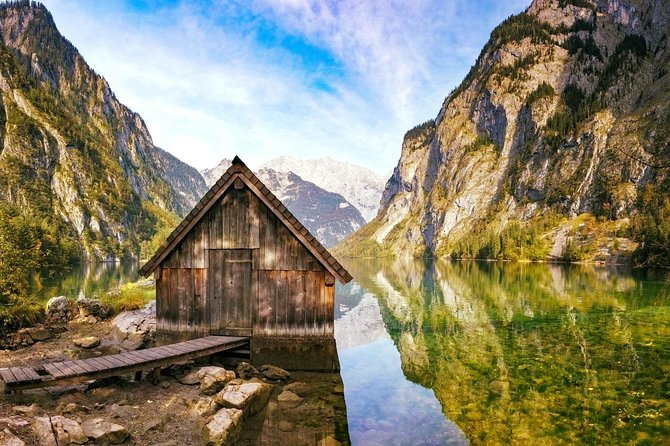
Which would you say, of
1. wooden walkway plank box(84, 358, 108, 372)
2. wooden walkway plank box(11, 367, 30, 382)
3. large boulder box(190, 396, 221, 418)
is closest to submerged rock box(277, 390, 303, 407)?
large boulder box(190, 396, 221, 418)

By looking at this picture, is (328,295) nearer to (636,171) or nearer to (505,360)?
(505,360)

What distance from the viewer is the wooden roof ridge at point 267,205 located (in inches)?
602

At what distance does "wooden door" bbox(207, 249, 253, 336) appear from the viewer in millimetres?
16062

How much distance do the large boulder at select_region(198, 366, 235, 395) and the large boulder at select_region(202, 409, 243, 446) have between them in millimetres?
1904

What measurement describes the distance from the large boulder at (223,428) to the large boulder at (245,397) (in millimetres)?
478

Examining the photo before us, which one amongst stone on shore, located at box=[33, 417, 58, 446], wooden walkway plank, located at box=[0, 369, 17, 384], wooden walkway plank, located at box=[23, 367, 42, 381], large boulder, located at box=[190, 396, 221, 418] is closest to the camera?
stone on shore, located at box=[33, 417, 58, 446]

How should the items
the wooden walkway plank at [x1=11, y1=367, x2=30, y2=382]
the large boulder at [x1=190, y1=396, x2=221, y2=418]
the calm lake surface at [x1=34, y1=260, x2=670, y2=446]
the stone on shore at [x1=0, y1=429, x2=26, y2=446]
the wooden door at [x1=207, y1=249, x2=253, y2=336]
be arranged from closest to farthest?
the stone on shore at [x1=0, y1=429, x2=26, y2=446], the wooden walkway plank at [x1=11, y1=367, x2=30, y2=382], the large boulder at [x1=190, y1=396, x2=221, y2=418], the calm lake surface at [x1=34, y1=260, x2=670, y2=446], the wooden door at [x1=207, y1=249, x2=253, y2=336]

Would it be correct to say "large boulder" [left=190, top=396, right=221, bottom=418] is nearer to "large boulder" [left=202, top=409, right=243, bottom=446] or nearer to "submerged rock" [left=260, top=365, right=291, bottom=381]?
"large boulder" [left=202, top=409, right=243, bottom=446]

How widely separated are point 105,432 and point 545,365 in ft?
64.2

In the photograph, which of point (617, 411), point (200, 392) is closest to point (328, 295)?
point (200, 392)

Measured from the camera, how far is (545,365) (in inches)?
825

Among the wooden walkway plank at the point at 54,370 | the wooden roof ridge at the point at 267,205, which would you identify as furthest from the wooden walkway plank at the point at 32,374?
the wooden roof ridge at the point at 267,205

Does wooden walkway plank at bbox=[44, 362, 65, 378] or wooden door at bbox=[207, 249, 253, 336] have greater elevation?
wooden door at bbox=[207, 249, 253, 336]

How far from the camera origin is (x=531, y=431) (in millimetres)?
13297
